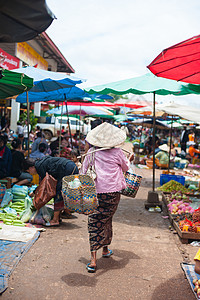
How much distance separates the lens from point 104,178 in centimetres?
419

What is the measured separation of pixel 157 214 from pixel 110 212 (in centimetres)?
344

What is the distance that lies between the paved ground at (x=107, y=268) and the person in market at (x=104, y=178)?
339mm

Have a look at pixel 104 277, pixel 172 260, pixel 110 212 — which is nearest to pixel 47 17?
pixel 110 212

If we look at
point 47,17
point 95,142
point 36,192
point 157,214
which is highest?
point 47,17

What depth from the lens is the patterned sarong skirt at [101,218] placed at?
4242 mm

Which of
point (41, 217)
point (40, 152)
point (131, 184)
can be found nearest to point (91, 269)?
point (131, 184)

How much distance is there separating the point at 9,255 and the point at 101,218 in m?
1.33

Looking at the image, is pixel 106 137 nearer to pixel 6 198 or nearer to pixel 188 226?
pixel 188 226

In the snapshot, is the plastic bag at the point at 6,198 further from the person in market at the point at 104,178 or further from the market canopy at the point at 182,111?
the market canopy at the point at 182,111

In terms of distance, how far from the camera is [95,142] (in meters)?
4.32

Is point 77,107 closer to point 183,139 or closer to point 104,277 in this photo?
point 183,139

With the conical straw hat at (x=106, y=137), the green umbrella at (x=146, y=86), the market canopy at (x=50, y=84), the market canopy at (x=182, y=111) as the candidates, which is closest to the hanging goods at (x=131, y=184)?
the conical straw hat at (x=106, y=137)

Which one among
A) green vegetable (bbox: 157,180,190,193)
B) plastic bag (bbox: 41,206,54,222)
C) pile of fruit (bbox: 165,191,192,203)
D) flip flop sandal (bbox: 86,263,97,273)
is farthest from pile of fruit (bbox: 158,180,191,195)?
flip flop sandal (bbox: 86,263,97,273)

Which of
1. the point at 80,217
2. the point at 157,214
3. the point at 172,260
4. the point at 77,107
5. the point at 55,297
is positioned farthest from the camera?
the point at 77,107
